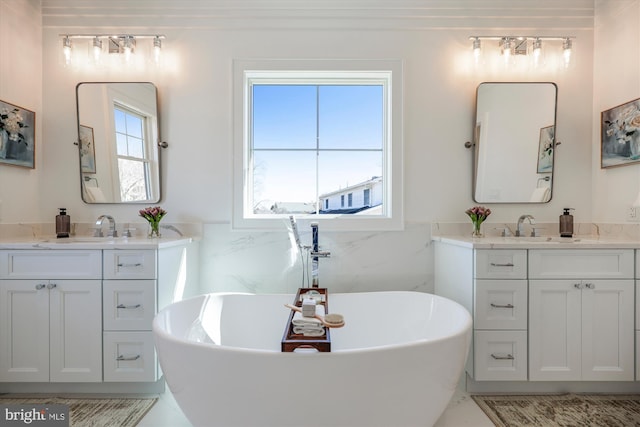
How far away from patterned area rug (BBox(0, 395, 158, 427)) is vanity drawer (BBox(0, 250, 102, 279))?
0.70 m

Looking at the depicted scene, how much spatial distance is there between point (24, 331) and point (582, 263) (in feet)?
10.3

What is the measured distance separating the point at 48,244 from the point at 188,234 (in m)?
0.75

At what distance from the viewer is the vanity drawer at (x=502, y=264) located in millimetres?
1726

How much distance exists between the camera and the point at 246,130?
2.24 m

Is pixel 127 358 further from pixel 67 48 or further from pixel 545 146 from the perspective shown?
pixel 545 146

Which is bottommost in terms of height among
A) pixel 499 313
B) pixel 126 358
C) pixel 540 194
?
pixel 126 358

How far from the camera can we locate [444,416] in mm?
1623

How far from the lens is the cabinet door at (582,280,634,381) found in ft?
5.68

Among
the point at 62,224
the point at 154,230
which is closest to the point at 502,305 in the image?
the point at 154,230

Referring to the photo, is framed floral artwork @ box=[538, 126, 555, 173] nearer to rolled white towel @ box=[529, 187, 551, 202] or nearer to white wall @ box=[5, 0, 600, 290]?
rolled white towel @ box=[529, 187, 551, 202]

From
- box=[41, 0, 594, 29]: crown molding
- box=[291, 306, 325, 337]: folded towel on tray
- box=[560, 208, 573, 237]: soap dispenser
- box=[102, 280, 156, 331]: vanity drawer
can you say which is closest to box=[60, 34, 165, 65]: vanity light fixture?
box=[41, 0, 594, 29]: crown molding

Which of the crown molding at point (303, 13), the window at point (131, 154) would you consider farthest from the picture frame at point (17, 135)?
the crown molding at point (303, 13)

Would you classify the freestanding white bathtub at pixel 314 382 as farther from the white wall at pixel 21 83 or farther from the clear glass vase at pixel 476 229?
the white wall at pixel 21 83

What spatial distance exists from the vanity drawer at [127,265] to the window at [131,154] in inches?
23.7
